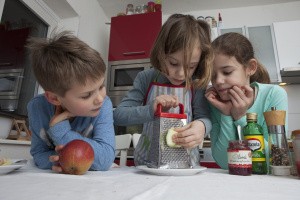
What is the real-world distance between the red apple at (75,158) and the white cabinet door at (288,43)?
96.6 inches

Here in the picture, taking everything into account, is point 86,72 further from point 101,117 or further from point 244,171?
point 244,171

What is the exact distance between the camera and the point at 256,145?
2.21 ft

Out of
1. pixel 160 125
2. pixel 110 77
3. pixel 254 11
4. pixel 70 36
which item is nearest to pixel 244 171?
pixel 160 125

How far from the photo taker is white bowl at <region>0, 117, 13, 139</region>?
1.51m

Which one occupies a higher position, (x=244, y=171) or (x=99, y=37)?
(x=99, y=37)

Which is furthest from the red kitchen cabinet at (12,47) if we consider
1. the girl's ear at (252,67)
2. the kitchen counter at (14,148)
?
the girl's ear at (252,67)

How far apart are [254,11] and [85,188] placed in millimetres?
3118

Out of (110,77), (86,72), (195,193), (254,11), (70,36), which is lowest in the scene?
(195,193)

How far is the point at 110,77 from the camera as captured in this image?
8.76 feet

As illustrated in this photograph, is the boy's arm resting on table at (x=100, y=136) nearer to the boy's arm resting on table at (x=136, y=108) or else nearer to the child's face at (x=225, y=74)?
the boy's arm resting on table at (x=136, y=108)

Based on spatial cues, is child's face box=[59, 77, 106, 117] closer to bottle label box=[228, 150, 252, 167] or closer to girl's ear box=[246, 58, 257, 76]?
bottle label box=[228, 150, 252, 167]

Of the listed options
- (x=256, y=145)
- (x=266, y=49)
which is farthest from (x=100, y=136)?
(x=266, y=49)

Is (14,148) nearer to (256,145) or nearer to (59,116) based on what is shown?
(59,116)

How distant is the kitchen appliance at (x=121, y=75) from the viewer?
2.58 meters
